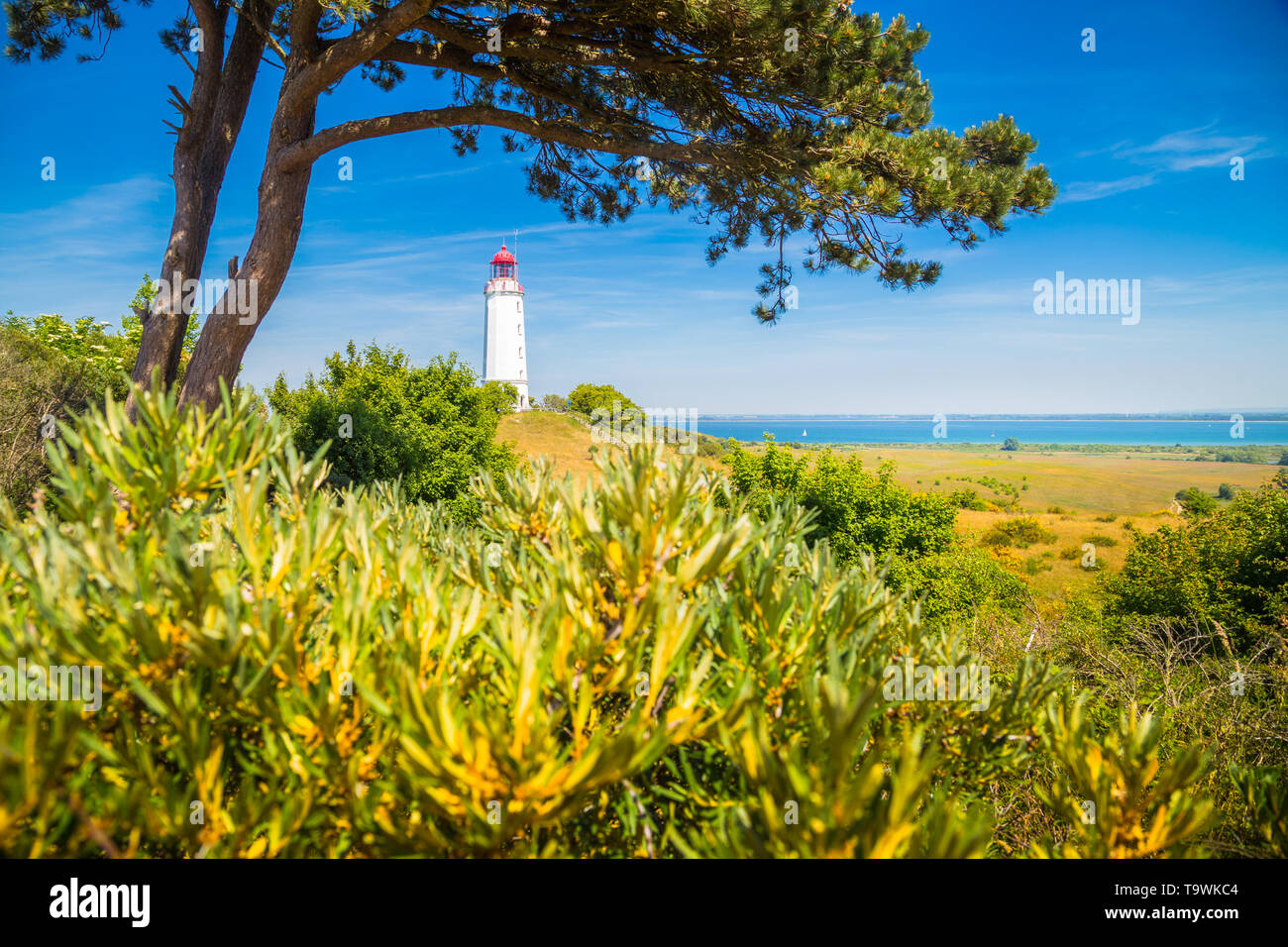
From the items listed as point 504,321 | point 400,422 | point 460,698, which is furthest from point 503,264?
point 460,698

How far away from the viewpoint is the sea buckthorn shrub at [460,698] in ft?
3.35

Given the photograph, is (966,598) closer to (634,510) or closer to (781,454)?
(781,454)

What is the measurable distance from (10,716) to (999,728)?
7.02 ft

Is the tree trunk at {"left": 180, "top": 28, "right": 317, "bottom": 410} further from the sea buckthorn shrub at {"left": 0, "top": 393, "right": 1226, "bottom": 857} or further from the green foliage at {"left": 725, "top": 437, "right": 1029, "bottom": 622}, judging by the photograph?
the green foliage at {"left": 725, "top": 437, "right": 1029, "bottom": 622}

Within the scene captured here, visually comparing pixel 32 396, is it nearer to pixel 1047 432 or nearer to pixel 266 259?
pixel 266 259

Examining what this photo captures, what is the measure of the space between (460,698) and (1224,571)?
18.0 m

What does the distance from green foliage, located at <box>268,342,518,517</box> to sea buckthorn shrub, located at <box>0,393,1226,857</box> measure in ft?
42.8

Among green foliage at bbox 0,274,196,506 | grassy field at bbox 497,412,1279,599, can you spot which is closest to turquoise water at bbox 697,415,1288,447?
grassy field at bbox 497,412,1279,599

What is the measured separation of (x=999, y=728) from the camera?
5.59ft

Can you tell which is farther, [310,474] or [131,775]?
[310,474]

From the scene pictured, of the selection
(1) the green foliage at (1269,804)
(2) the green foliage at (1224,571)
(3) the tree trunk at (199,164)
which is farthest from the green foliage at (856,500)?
(1) the green foliage at (1269,804)

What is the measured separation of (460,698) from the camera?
1376 mm

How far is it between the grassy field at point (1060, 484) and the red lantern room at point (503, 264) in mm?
24676
